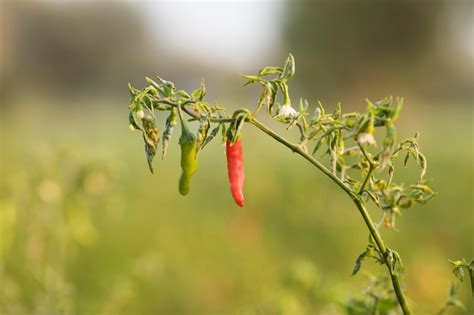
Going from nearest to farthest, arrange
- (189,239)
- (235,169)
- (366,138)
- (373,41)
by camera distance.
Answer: (366,138) < (235,169) < (189,239) < (373,41)

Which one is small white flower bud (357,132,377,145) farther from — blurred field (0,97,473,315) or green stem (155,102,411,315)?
blurred field (0,97,473,315)

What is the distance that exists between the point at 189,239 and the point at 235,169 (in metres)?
4.53

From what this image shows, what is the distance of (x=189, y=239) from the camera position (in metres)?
5.90

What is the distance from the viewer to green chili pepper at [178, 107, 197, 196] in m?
1.27

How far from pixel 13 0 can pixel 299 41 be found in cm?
1778

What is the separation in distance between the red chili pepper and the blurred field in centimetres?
130

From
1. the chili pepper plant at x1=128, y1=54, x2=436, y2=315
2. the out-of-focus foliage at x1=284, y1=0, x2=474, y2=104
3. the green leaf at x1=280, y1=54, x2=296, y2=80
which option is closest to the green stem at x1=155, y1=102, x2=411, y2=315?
the chili pepper plant at x1=128, y1=54, x2=436, y2=315

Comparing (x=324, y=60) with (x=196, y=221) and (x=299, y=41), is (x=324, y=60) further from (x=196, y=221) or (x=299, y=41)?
(x=196, y=221)

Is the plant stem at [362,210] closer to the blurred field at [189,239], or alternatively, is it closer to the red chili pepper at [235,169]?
the red chili pepper at [235,169]

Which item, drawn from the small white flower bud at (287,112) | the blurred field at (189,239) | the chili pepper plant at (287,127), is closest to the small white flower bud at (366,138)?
the chili pepper plant at (287,127)

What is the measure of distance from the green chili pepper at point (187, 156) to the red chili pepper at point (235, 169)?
0.11 m

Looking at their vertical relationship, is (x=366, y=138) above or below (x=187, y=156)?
above

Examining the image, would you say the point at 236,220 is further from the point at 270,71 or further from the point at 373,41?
the point at 373,41

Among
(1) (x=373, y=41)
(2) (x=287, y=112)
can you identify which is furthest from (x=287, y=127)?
(1) (x=373, y=41)
